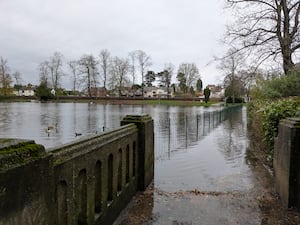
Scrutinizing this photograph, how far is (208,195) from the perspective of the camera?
6176 mm

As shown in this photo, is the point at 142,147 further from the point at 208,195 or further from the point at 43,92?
the point at 43,92

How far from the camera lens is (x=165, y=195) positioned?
6156 millimetres

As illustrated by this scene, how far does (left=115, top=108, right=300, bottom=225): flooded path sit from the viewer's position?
4.90 meters

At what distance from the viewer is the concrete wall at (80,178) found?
2134 mm

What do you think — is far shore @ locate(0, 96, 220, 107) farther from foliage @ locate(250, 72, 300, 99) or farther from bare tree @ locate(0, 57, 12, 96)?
foliage @ locate(250, 72, 300, 99)

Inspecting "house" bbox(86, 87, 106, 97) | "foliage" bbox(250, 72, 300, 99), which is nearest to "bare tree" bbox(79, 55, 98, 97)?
"house" bbox(86, 87, 106, 97)

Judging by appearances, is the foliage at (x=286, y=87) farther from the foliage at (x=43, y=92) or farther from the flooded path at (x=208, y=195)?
the foliage at (x=43, y=92)

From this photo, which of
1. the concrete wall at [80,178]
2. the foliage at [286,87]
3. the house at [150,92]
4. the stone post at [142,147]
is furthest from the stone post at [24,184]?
the house at [150,92]

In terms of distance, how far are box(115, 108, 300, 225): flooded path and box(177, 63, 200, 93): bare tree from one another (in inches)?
3045

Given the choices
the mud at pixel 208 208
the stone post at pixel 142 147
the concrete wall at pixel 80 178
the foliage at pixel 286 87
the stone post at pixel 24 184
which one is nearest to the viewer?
the stone post at pixel 24 184

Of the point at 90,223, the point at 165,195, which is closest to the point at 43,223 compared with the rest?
A: the point at 90,223

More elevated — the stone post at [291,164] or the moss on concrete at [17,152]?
the moss on concrete at [17,152]

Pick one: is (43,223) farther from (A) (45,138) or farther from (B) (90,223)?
(A) (45,138)

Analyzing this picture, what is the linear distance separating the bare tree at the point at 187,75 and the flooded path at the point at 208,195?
7735 cm
